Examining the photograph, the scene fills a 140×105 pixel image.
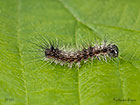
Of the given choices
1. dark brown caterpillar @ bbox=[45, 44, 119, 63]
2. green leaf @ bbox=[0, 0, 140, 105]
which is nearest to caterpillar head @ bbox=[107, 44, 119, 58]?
dark brown caterpillar @ bbox=[45, 44, 119, 63]

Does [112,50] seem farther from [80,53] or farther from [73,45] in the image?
[73,45]

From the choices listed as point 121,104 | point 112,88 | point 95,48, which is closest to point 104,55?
point 95,48

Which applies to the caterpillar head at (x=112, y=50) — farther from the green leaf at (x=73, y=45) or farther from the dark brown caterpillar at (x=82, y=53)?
the green leaf at (x=73, y=45)

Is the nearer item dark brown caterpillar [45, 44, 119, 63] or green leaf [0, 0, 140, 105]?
green leaf [0, 0, 140, 105]

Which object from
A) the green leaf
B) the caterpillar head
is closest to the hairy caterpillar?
the caterpillar head

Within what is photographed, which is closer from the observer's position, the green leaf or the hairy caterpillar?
the green leaf

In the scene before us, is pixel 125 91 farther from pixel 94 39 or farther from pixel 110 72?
pixel 94 39

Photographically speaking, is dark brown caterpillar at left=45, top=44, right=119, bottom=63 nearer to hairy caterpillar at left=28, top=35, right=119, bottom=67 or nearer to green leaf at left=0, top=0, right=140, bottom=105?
hairy caterpillar at left=28, top=35, right=119, bottom=67

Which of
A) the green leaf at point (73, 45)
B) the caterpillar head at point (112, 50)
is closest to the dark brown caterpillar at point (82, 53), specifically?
the caterpillar head at point (112, 50)
